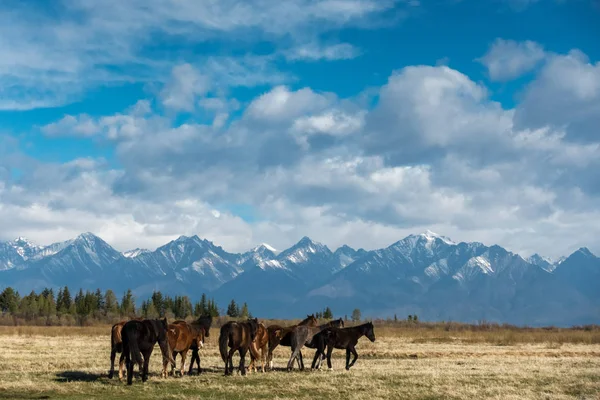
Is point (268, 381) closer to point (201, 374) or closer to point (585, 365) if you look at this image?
point (201, 374)

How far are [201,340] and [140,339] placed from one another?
541cm

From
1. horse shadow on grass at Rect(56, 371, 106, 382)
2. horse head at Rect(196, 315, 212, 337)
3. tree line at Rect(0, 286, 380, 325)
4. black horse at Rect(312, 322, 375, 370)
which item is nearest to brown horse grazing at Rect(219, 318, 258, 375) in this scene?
horse head at Rect(196, 315, 212, 337)

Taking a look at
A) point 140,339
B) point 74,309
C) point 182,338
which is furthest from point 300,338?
point 74,309

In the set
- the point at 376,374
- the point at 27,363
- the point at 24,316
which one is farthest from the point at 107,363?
the point at 24,316

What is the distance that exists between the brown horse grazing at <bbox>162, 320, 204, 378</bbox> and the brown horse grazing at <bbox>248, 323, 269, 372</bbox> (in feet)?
7.92

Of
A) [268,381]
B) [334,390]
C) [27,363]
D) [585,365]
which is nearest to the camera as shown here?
[334,390]

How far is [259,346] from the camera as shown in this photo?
97.0ft

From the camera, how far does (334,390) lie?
22734mm

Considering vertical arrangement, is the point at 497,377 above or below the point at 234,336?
below

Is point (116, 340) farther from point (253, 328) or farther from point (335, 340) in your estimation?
point (335, 340)

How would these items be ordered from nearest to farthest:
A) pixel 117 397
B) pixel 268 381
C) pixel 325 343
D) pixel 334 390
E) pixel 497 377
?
1. pixel 117 397
2. pixel 334 390
3. pixel 268 381
4. pixel 497 377
5. pixel 325 343

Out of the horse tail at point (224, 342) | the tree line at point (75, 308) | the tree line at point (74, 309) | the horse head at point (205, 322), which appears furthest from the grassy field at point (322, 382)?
the tree line at point (75, 308)

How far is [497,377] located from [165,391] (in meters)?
13.7

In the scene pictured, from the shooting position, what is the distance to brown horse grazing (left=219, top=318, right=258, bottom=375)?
27.0m
